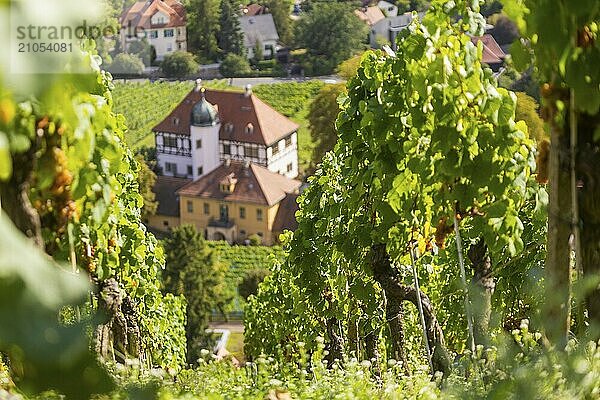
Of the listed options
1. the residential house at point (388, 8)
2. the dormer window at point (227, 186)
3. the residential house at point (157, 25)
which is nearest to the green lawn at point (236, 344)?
the dormer window at point (227, 186)

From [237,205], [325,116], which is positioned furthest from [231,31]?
[325,116]

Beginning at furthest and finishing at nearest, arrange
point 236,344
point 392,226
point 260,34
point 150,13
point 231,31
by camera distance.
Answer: point 260,34 < point 231,31 < point 150,13 < point 236,344 < point 392,226

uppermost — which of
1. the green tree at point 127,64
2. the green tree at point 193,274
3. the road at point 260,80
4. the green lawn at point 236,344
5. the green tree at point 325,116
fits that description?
the green tree at point 325,116

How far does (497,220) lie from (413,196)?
329 mm

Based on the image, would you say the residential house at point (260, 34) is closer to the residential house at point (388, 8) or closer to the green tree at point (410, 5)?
the residential house at point (388, 8)

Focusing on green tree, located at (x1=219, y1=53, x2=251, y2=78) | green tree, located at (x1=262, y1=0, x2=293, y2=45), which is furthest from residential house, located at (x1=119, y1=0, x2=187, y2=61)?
green tree, located at (x1=262, y1=0, x2=293, y2=45)

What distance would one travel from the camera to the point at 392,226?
115 inches

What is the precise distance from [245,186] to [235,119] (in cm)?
453

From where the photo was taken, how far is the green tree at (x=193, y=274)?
49.6 ft

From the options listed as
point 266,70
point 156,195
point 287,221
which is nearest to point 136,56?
point 266,70

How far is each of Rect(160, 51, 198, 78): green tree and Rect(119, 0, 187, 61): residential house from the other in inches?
32.7

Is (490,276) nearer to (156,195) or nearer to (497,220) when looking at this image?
(497,220)

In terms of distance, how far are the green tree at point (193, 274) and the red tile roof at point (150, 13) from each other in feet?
65.0

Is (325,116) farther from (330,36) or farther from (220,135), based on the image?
(330,36)
